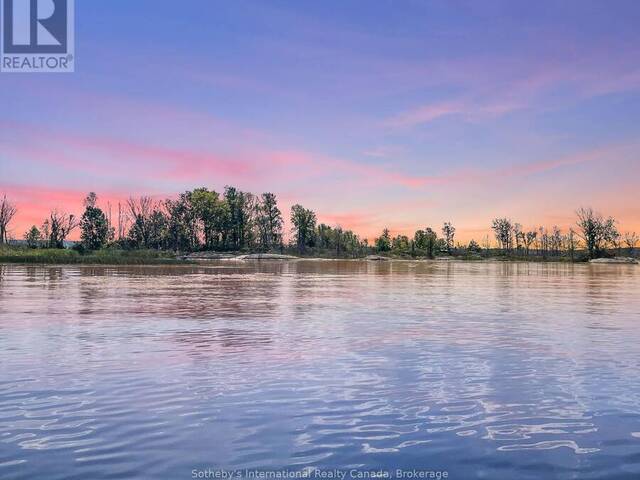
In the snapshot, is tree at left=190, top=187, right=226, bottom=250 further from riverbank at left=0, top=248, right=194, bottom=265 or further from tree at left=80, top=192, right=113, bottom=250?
riverbank at left=0, top=248, right=194, bottom=265

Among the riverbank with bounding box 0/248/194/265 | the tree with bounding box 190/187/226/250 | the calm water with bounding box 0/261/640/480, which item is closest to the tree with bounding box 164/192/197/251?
the tree with bounding box 190/187/226/250

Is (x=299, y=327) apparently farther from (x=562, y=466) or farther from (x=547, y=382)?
(x=562, y=466)

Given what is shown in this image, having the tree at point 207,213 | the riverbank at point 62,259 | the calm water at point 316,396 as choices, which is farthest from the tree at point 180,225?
the calm water at point 316,396

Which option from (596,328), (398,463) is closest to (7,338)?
(398,463)

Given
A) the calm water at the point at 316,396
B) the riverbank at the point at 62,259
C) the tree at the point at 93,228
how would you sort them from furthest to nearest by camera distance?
1. the tree at the point at 93,228
2. the riverbank at the point at 62,259
3. the calm water at the point at 316,396

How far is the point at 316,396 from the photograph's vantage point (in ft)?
35.8

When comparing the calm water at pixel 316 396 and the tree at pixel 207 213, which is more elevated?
the tree at pixel 207 213

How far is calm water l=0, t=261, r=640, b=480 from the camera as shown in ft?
25.3

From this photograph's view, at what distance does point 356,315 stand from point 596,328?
→ 9.70 m

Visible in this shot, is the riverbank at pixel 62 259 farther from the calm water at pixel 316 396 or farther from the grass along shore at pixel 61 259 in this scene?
the calm water at pixel 316 396

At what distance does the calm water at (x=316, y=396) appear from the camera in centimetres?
770

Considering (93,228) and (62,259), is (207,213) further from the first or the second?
(62,259)

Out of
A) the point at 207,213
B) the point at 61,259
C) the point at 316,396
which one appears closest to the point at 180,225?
the point at 207,213

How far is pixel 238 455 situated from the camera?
25.4 ft
